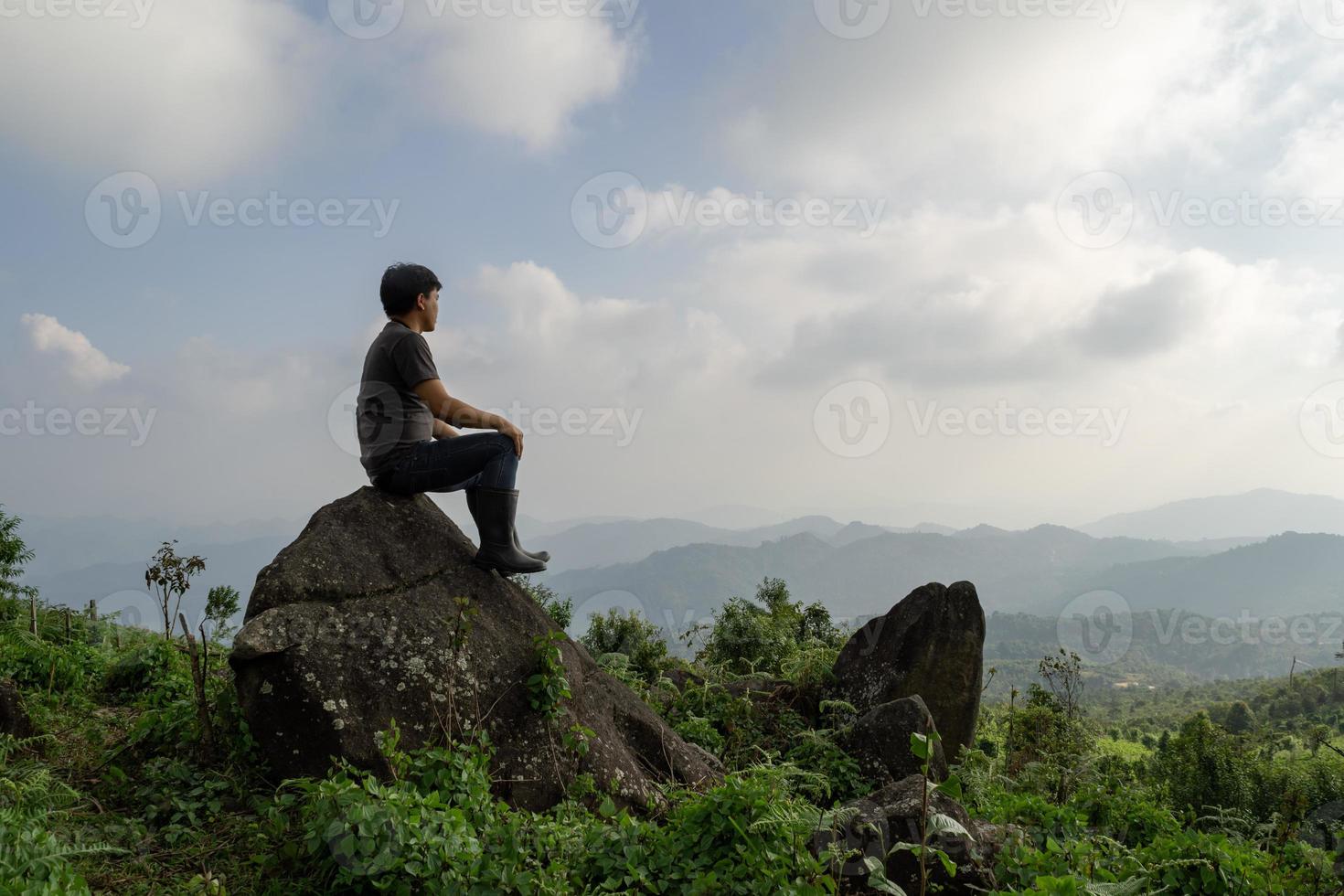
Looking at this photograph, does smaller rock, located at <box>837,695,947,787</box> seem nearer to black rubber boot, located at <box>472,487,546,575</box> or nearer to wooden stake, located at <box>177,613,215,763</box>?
black rubber boot, located at <box>472,487,546,575</box>

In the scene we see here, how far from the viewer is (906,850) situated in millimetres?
5590

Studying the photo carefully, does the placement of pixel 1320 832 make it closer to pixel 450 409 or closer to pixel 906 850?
pixel 906 850

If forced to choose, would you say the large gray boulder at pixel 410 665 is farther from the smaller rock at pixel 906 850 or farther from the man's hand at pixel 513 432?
the smaller rock at pixel 906 850

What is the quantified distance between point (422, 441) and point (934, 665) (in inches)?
325

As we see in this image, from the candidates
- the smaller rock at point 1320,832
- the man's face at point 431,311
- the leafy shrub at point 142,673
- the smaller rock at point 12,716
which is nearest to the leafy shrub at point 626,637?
the leafy shrub at point 142,673

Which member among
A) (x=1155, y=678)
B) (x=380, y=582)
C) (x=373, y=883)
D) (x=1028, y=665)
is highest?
(x=380, y=582)

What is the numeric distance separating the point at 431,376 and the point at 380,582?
2011 mm

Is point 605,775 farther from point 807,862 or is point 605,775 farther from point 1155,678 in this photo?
point 1155,678

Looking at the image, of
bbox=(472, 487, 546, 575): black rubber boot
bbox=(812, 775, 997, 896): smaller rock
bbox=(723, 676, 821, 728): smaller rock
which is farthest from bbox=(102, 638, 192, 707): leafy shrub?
bbox=(812, 775, 997, 896): smaller rock

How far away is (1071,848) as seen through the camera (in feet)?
17.3

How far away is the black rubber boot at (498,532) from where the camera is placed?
303 inches

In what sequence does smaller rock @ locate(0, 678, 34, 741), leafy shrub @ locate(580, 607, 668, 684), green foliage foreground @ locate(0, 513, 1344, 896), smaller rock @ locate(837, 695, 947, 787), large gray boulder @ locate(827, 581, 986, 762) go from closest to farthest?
green foliage foreground @ locate(0, 513, 1344, 896), smaller rock @ locate(0, 678, 34, 741), smaller rock @ locate(837, 695, 947, 787), large gray boulder @ locate(827, 581, 986, 762), leafy shrub @ locate(580, 607, 668, 684)

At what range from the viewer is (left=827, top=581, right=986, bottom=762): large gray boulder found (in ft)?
38.1

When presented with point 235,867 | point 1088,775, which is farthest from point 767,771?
point 1088,775
